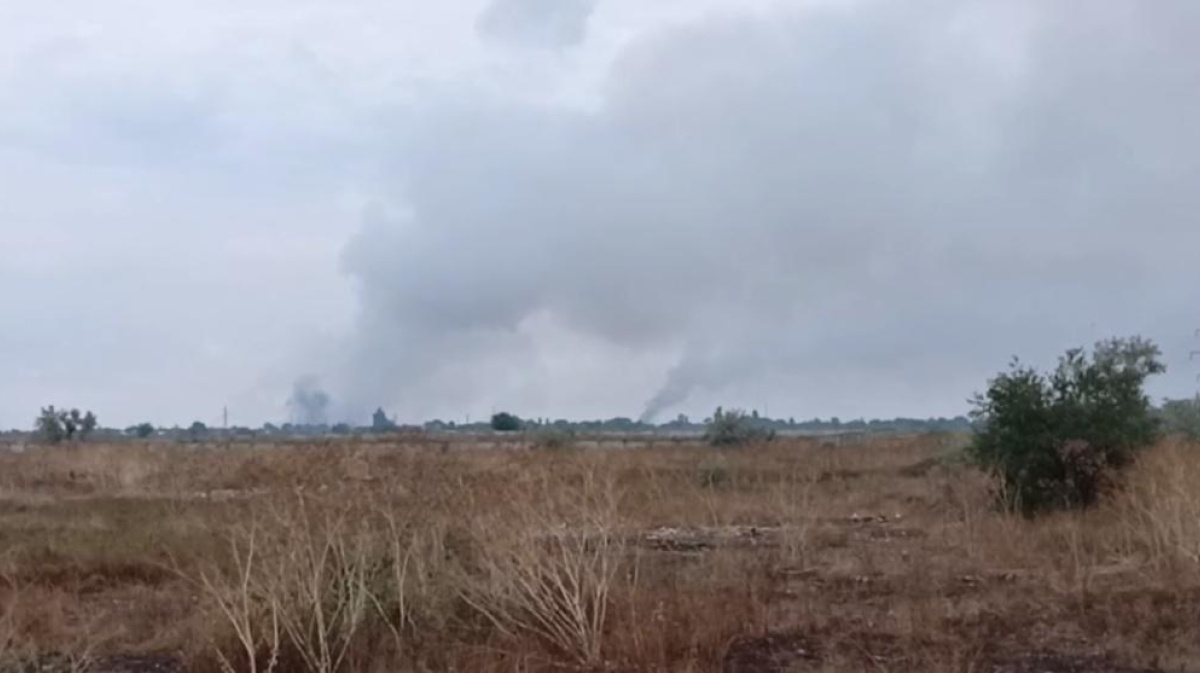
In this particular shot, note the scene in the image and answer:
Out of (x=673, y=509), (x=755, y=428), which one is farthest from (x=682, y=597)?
(x=755, y=428)

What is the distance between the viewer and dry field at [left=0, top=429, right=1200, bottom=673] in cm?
1220

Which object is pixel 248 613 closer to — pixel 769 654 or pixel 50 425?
pixel 769 654

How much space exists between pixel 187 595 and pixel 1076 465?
44.0 ft

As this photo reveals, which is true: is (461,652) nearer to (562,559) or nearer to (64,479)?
(562,559)

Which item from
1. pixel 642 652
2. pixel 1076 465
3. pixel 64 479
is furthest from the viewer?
pixel 64 479

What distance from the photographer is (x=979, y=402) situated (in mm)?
25375

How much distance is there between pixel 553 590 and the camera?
12.5 metres

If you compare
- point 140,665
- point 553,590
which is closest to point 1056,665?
point 553,590

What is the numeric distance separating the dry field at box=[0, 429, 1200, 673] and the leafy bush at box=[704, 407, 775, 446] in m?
41.9

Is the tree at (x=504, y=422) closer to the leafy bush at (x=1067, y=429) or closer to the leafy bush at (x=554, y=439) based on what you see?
the leafy bush at (x=554, y=439)

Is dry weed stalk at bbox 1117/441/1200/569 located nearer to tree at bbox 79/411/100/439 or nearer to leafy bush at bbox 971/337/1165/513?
Answer: leafy bush at bbox 971/337/1165/513

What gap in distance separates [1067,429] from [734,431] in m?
39.1

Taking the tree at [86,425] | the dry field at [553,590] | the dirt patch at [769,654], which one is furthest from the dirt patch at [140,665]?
the tree at [86,425]

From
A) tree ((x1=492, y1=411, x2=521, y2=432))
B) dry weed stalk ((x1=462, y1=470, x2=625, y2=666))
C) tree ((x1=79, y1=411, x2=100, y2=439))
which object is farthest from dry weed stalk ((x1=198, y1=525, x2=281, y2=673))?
tree ((x1=492, y1=411, x2=521, y2=432))
